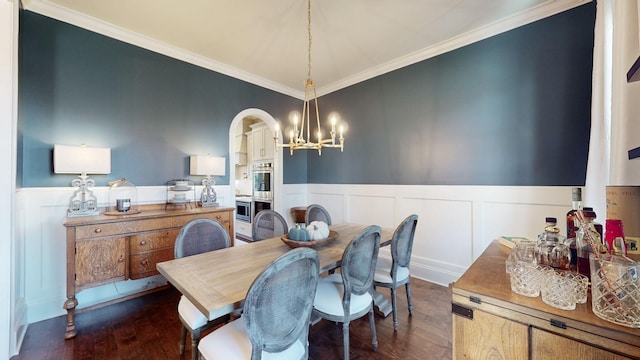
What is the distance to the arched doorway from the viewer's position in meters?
3.77

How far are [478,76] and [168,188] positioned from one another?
157 inches

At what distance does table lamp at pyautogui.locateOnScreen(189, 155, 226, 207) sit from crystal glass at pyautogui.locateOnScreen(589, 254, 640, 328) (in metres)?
3.48

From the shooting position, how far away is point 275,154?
4.42 meters

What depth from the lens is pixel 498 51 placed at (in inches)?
109

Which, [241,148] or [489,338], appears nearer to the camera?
[489,338]

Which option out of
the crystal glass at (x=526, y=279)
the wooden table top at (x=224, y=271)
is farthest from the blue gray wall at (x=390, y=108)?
the crystal glass at (x=526, y=279)

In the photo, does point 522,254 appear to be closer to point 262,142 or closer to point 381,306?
point 381,306

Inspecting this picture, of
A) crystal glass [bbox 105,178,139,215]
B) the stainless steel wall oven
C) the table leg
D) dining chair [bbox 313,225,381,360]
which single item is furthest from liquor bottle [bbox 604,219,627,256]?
the stainless steel wall oven

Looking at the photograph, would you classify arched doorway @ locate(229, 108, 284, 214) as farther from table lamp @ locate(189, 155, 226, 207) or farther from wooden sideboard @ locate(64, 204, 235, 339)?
wooden sideboard @ locate(64, 204, 235, 339)

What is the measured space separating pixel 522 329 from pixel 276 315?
95 centimetres

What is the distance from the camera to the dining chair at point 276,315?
1.08 metres

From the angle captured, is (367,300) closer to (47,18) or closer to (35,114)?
(35,114)

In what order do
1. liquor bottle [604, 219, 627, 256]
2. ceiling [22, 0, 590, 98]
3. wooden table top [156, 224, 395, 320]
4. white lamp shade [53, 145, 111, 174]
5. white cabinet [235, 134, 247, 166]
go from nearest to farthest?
liquor bottle [604, 219, 627, 256], wooden table top [156, 224, 395, 320], white lamp shade [53, 145, 111, 174], ceiling [22, 0, 590, 98], white cabinet [235, 134, 247, 166]

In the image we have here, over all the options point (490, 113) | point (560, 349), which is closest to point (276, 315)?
point (560, 349)
